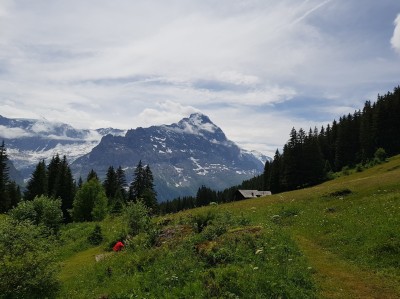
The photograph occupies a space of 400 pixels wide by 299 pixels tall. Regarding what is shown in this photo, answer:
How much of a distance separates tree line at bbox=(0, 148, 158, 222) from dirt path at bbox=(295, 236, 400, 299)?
56.4 metres

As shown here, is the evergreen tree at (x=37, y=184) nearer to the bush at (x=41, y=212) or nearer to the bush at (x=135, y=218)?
the bush at (x=41, y=212)

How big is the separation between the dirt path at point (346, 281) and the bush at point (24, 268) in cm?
1718

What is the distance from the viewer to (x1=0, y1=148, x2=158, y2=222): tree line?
8388cm

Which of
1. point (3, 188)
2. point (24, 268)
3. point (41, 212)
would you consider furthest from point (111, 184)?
point (24, 268)

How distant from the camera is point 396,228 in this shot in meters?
25.2

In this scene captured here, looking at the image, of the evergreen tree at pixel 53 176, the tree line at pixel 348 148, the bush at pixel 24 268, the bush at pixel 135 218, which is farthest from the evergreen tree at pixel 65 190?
the bush at pixel 24 268

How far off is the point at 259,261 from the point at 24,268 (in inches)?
613

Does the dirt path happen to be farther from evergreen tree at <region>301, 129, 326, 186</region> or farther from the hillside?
evergreen tree at <region>301, 129, 326, 186</region>

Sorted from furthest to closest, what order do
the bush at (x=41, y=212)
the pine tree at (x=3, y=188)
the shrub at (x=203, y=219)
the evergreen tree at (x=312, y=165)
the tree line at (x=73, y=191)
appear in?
the evergreen tree at (x=312, y=165) → the pine tree at (x=3, y=188) → the tree line at (x=73, y=191) → the bush at (x=41, y=212) → the shrub at (x=203, y=219)

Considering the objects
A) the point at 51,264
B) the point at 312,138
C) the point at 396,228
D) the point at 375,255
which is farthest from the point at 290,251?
the point at 312,138

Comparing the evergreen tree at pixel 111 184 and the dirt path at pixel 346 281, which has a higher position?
the evergreen tree at pixel 111 184

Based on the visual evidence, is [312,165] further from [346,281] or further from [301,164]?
[346,281]

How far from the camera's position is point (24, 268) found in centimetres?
2573

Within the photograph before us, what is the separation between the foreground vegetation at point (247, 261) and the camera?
1852 centimetres
